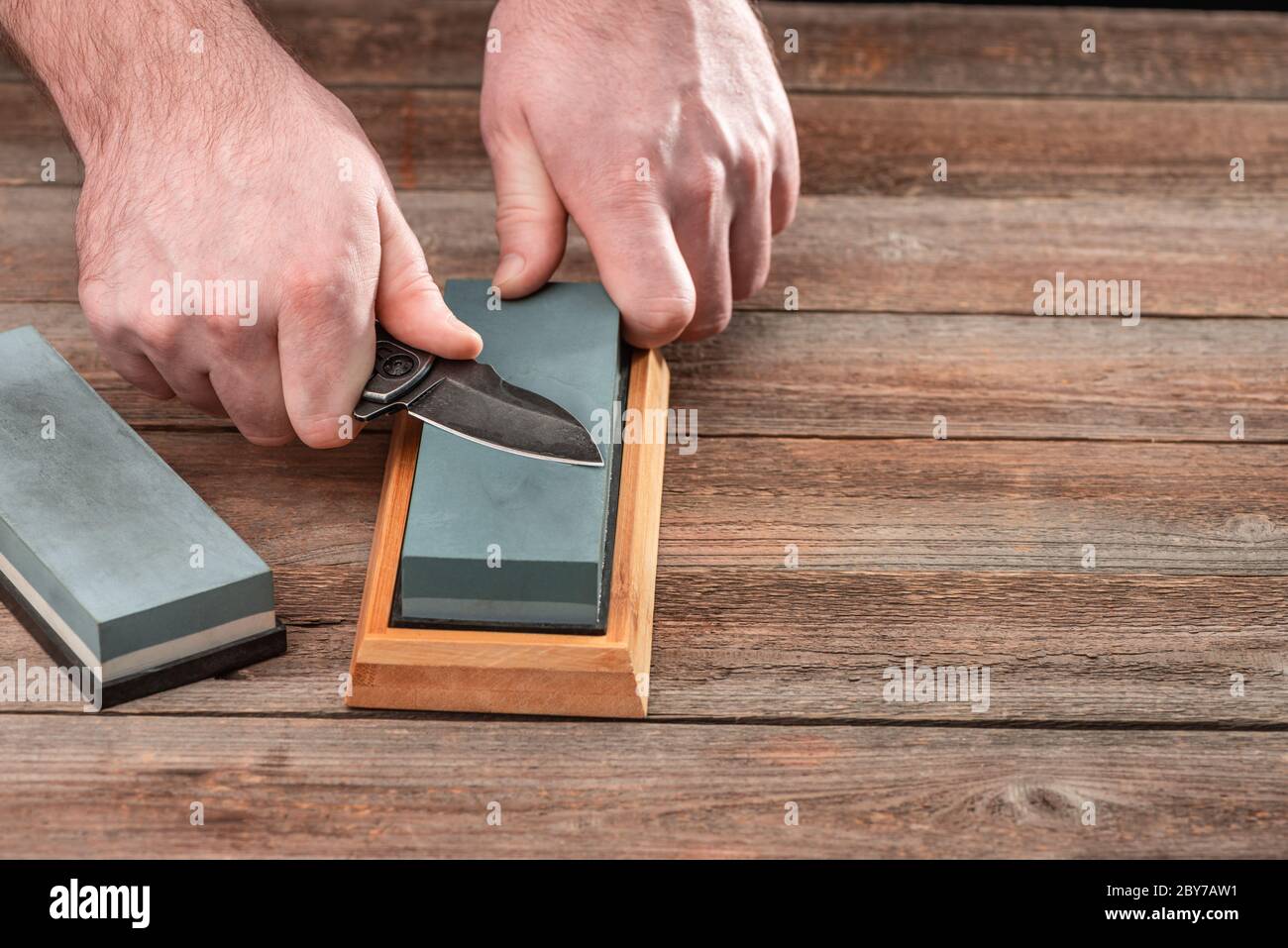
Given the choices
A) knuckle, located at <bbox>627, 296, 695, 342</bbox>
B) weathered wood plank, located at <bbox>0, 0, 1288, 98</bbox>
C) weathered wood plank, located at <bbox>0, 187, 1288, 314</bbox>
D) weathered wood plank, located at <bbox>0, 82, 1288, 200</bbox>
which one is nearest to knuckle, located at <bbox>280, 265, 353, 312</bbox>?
knuckle, located at <bbox>627, 296, 695, 342</bbox>

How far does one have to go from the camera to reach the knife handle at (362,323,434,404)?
0.80 metres

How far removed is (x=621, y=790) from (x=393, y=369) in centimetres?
28

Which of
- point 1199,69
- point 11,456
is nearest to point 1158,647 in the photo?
point 11,456

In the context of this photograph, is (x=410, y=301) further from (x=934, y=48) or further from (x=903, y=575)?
(x=934, y=48)

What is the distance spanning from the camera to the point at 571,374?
836mm

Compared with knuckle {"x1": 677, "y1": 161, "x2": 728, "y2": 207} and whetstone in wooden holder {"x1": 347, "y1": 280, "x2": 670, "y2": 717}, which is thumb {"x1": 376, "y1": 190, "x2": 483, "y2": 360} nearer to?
whetstone in wooden holder {"x1": 347, "y1": 280, "x2": 670, "y2": 717}

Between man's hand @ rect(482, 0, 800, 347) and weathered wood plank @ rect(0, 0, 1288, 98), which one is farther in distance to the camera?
weathered wood plank @ rect(0, 0, 1288, 98)

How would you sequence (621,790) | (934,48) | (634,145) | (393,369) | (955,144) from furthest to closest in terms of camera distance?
(934,48) < (955,144) < (634,145) < (393,369) < (621,790)

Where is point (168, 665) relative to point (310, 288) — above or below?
below

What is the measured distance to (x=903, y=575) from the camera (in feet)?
2.74

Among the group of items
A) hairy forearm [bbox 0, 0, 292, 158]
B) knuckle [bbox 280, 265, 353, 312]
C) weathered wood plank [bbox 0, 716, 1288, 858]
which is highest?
hairy forearm [bbox 0, 0, 292, 158]

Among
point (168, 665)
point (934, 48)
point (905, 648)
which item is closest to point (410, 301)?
point (168, 665)

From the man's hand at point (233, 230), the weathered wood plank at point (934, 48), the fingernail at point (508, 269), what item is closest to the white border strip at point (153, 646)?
the man's hand at point (233, 230)

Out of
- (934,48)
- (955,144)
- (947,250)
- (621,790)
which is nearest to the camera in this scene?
(621,790)
